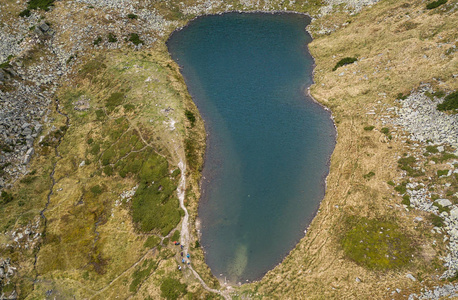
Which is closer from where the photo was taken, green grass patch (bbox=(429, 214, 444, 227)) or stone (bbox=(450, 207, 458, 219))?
stone (bbox=(450, 207, 458, 219))

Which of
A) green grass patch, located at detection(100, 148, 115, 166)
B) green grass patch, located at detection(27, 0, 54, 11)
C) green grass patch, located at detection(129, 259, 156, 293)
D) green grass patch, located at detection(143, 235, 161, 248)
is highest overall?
green grass patch, located at detection(27, 0, 54, 11)

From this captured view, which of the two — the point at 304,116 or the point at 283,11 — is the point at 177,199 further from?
the point at 283,11

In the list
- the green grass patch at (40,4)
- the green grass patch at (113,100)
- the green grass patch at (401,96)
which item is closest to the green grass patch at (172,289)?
the green grass patch at (113,100)

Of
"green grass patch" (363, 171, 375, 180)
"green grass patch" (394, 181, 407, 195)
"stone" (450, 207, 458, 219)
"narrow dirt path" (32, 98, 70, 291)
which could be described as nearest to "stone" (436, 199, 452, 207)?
"stone" (450, 207, 458, 219)

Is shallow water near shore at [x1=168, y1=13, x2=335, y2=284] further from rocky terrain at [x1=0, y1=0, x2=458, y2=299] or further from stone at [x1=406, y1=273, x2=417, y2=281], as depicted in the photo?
stone at [x1=406, y1=273, x2=417, y2=281]

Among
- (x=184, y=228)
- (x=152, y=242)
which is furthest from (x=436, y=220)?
(x=152, y=242)
